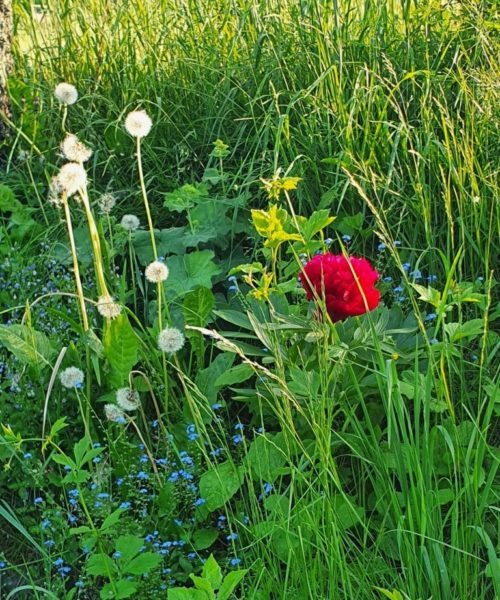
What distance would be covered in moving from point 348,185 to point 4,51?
61.6 inches

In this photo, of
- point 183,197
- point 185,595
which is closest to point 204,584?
point 185,595

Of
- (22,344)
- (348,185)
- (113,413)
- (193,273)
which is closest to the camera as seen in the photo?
(113,413)

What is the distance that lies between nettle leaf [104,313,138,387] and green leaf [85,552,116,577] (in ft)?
1.77

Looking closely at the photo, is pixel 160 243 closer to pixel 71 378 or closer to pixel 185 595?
pixel 71 378

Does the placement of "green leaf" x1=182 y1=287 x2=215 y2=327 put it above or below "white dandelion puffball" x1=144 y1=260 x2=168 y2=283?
below

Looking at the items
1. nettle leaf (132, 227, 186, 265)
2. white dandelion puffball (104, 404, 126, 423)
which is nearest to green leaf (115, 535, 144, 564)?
white dandelion puffball (104, 404, 126, 423)

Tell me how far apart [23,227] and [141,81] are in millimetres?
797

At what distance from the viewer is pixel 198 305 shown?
2.32 metres

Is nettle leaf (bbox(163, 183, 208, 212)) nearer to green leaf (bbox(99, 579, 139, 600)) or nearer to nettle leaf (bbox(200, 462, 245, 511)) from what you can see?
nettle leaf (bbox(200, 462, 245, 511))

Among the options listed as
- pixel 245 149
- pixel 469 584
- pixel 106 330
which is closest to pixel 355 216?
pixel 245 149

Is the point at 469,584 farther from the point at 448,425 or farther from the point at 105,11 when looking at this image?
the point at 105,11

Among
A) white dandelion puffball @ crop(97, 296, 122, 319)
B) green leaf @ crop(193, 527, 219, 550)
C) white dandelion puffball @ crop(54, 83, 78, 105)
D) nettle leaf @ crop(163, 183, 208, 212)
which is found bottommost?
green leaf @ crop(193, 527, 219, 550)

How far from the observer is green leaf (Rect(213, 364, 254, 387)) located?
2.10m

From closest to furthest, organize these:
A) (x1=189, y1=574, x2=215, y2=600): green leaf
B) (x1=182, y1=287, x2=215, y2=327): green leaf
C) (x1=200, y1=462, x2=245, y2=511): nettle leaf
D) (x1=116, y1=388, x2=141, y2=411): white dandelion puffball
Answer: (x1=189, y1=574, x2=215, y2=600): green leaf
(x1=200, y1=462, x2=245, y2=511): nettle leaf
(x1=116, y1=388, x2=141, y2=411): white dandelion puffball
(x1=182, y1=287, x2=215, y2=327): green leaf
